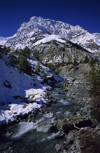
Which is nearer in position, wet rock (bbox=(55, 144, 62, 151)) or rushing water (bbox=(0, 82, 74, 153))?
wet rock (bbox=(55, 144, 62, 151))

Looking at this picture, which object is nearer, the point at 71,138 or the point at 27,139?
the point at 71,138

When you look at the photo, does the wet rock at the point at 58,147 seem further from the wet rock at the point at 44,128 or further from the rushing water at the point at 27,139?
the wet rock at the point at 44,128

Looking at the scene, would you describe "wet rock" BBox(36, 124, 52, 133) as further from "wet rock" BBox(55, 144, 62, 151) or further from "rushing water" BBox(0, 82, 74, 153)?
"wet rock" BBox(55, 144, 62, 151)

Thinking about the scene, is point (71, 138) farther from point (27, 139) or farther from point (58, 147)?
point (27, 139)

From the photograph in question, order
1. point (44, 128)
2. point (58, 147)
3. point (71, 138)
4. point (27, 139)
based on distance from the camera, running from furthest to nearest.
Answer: point (44, 128), point (27, 139), point (71, 138), point (58, 147)

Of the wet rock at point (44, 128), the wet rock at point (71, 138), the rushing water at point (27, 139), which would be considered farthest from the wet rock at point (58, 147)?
the wet rock at point (44, 128)

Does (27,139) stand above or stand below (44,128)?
below

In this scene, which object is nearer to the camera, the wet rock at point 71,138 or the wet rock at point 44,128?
the wet rock at point 71,138

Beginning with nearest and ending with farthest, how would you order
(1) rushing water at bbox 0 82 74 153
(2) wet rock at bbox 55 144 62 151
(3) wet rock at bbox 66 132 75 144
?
(2) wet rock at bbox 55 144 62 151
(3) wet rock at bbox 66 132 75 144
(1) rushing water at bbox 0 82 74 153

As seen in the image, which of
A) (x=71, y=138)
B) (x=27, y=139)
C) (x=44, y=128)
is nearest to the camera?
(x=71, y=138)

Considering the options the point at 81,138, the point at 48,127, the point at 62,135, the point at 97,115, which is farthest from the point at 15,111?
the point at 97,115

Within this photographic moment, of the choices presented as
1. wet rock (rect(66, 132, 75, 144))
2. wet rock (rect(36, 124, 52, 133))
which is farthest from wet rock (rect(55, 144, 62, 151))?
wet rock (rect(36, 124, 52, 133))

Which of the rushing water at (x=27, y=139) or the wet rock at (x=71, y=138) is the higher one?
the rushing water at (x=27, y=139)

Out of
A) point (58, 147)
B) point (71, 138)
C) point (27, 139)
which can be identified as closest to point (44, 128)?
point (27, 139)
